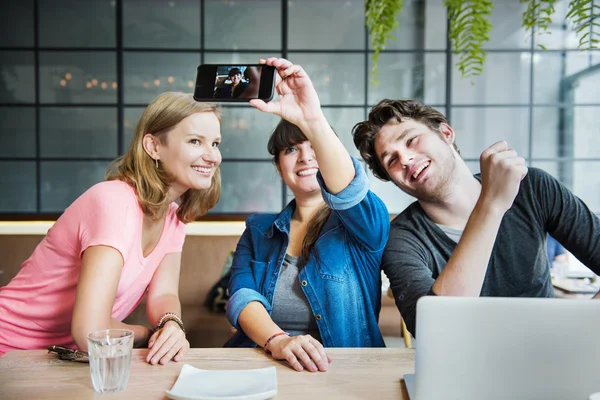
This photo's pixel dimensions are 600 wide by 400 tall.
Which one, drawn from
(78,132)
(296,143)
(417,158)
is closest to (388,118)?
(417,158)

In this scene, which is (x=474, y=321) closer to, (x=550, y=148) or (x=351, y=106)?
(x=351, y=106)

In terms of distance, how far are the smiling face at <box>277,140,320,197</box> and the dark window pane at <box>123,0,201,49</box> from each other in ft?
10.9

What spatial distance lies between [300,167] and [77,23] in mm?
3792

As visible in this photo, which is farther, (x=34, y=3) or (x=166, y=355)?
(x=34, y=3)

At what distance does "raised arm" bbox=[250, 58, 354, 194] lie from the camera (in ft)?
3.33

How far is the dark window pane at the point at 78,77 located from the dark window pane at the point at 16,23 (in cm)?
22

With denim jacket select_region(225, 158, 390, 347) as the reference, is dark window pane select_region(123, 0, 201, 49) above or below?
above

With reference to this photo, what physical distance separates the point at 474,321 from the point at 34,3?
4817mm

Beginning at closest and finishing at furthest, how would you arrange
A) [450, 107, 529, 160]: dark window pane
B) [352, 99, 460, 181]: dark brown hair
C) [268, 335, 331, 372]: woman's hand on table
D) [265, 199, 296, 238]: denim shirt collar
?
1. [268, 335, 331, 372]: woman's hand on table
2. [352, 99, 460, 181]: dark brown hair
3. [265, 199, 296, 238]: denim shirt collar
4. [450, 107, 529, 160]: dark window pane

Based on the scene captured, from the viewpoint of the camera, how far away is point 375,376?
85 cm

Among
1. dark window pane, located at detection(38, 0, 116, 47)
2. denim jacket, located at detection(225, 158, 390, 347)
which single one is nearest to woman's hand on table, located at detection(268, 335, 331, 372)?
denim jacket, located at detection(225, 158, 390, 347)

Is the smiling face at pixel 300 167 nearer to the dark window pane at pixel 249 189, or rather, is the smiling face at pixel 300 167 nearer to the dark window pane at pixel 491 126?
the dark window pane at pixel 249 189

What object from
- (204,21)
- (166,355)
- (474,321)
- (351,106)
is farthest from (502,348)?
(204,21)

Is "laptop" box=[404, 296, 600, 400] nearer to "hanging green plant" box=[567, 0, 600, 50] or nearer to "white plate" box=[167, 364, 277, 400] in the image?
"white plate" box=[167, 364, 277, 400]
